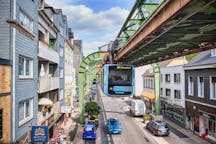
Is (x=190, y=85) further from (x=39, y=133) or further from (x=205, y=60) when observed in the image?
(x=39, y=133)

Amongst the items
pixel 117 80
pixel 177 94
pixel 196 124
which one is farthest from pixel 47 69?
pixel 177 94

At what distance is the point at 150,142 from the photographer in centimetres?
2358

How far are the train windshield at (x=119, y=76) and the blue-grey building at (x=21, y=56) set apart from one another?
542cm

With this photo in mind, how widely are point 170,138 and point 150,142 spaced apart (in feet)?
8.93

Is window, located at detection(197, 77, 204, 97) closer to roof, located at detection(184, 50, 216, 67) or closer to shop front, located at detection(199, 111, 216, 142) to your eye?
roof, located at detection(184, 50, 216, 67)

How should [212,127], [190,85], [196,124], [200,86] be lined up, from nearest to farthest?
1. [212,127]
2. [200,86]
3. [196,124]
4. [190,85]

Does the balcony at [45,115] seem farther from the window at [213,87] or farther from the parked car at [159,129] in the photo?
the window at [213,87]

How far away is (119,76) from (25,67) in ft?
21.8

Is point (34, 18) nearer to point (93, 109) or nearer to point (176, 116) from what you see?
point (93, 109)

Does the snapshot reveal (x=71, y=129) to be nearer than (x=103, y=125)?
Yes

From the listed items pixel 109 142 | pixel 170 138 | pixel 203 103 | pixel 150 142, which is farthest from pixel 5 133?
pixel 203 103

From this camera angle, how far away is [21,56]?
14.7 metres

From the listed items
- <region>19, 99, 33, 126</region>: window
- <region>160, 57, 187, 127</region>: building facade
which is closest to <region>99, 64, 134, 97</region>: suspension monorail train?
<region>19, 99, 33, 126</region>: window

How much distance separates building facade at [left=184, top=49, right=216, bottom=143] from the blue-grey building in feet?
51.3
